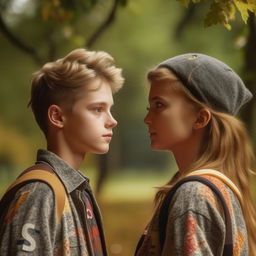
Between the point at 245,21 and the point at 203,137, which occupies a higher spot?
the point at 245,21

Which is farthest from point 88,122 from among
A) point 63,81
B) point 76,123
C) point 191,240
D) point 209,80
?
point 191,240

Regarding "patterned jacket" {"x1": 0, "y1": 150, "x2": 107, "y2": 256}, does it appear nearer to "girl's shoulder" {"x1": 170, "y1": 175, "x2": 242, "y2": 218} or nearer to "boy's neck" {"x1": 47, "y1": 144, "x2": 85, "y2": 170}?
"boy's neck" {"x1": 47, "y1": 144, "x2": 85, "y2": 170}

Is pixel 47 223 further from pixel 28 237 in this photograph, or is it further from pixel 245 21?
pixel 245 21

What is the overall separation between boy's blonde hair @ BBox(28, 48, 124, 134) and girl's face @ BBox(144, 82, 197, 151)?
0.17 metres

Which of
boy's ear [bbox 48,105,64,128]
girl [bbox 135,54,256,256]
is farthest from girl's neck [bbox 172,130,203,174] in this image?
boy's ear [bbox 48,105,64,128]

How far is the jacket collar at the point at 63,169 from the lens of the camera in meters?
1.67

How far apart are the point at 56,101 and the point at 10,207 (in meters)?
0.34

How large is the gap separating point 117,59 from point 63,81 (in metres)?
2.32

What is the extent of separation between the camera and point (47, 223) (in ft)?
5.01

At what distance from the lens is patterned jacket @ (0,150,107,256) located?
1.52m

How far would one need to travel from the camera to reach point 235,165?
1704 mm

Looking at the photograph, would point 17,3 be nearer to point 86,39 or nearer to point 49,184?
point 86,39

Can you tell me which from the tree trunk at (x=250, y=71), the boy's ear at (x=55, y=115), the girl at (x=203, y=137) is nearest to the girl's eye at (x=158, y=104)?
the girl at (x=203, y=137)

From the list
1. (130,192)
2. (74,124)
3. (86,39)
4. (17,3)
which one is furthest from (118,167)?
(74,124)
